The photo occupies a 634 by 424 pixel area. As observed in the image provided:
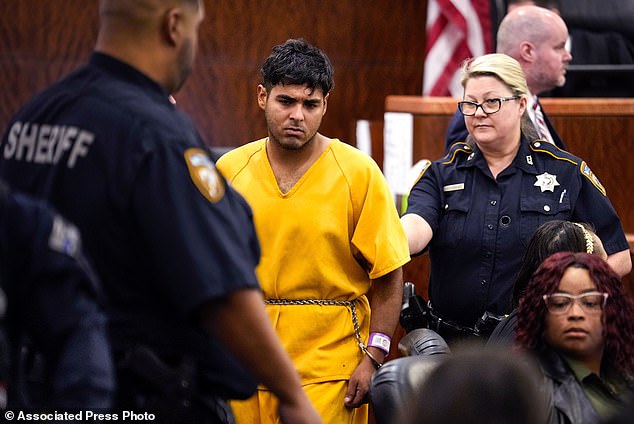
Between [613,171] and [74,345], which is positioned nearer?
[74,345]

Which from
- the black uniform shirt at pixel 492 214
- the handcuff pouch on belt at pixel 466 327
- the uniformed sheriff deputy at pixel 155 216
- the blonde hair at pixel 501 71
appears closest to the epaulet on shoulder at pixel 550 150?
the black uniform shirt at pixel 492 214

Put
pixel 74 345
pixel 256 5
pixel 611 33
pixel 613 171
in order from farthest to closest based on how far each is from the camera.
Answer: pixel 256 5, pixel 611 33, pixel 613 171, pixel 74 345

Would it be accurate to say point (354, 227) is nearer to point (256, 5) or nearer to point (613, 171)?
point (613, 171)

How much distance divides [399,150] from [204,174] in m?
3.18

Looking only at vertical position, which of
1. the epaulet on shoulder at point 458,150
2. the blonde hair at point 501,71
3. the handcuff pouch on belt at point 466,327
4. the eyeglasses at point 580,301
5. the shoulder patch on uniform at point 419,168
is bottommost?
the handcuff pouch on belt at point 466,327

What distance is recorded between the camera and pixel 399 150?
554 centimetres

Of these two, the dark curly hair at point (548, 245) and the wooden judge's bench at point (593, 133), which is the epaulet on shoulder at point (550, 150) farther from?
the wooden judge's bench at point (593, 133)

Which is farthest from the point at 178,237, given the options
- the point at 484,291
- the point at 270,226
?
the point at 484,291

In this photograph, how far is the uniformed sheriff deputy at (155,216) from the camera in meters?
2.38

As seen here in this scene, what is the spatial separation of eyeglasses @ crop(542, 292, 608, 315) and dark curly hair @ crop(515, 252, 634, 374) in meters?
0.01

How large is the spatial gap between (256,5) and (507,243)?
306cm

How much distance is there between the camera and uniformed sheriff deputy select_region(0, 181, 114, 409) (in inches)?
78.3

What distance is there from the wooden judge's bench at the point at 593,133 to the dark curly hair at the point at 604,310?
1.87m

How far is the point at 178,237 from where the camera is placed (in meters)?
2.36
